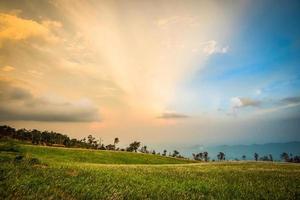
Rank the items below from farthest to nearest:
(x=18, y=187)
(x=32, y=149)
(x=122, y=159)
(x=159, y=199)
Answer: (x=122, y=159) → (x=32, y=149) → (x=159, y=199) → (x=18, y=187)

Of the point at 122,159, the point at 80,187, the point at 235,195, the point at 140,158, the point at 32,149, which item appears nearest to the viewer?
the point at 80,187

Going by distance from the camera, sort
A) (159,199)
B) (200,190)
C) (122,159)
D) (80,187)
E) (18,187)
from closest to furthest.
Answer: (18,187) → (159,199) → (80,187) → (200,190) → (122,159)

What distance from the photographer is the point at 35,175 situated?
17.9m

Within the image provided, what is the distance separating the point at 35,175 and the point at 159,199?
30.9 ft

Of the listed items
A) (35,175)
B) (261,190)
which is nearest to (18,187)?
(35,175)

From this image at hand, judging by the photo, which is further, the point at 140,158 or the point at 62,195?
the point at 140,158

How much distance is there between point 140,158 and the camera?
94938 mm

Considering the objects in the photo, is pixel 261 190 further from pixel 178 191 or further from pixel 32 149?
pixel 32 149

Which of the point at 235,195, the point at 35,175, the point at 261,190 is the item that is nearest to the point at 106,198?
the point at 35,175

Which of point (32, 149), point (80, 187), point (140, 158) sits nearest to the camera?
point (80, 187)

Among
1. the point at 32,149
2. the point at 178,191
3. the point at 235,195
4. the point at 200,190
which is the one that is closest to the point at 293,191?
the point at 235,195

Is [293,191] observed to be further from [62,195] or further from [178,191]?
[62,195]

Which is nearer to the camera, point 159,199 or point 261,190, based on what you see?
point 159,199

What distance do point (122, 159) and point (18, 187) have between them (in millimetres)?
76740
